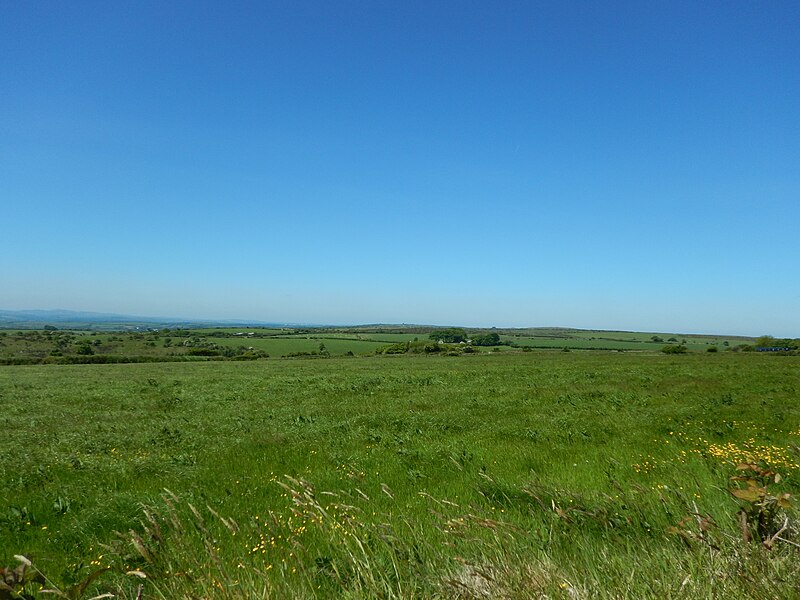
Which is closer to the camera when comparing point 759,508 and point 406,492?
point 759,508

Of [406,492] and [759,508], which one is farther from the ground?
[759,508]

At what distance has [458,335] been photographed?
134500 mm

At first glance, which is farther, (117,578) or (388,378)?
(388,378)

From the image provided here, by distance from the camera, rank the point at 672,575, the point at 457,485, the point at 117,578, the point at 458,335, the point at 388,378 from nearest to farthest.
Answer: the point at 672,575 < the point at 117,578 < the point at 457,485 < the point at 388,378 < the point at 458,335

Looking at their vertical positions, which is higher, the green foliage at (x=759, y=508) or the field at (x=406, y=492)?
the green foliage at (x=759, y=508)

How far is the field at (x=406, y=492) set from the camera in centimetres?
344

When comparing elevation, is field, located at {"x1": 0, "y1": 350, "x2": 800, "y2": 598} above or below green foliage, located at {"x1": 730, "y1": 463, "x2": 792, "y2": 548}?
below

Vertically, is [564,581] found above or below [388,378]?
above

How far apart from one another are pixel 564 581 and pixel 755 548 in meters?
1.47

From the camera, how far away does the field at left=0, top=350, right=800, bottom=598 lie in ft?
11.3

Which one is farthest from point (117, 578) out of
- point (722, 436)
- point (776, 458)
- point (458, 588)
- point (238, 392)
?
point (238, 392)

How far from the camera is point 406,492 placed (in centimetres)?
773

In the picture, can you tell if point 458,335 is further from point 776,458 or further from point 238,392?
point 776,458

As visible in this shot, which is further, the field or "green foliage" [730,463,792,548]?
"green foliage" [730,463,792,548]
